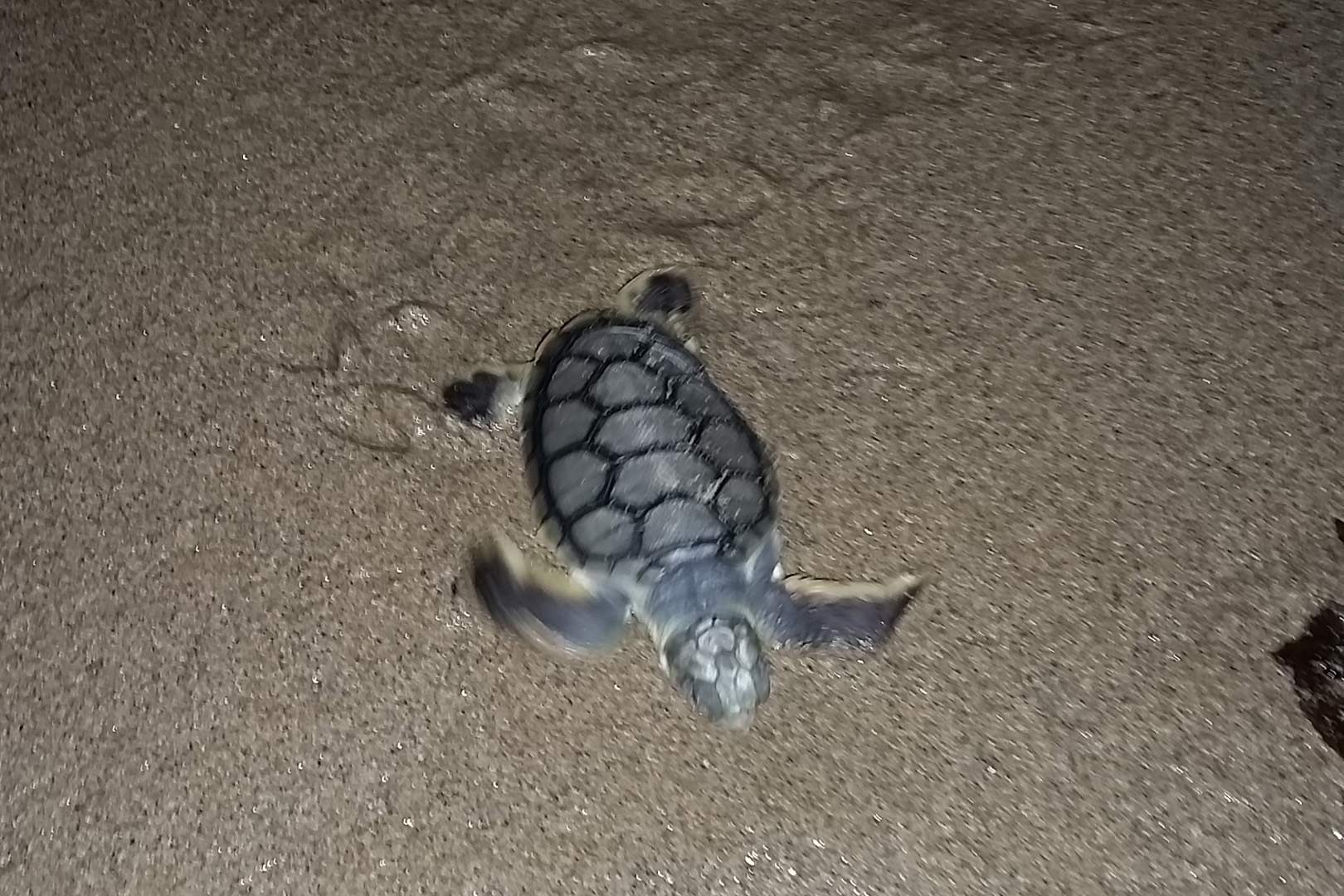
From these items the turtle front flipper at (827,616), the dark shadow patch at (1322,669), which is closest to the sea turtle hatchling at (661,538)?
the turtle front flipper at (827,616)

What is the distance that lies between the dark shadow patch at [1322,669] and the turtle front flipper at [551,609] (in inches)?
22.1

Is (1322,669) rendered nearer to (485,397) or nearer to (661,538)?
(661,538)

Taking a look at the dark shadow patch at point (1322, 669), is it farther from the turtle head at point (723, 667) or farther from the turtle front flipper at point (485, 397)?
the turtle front flipper at point (485, 397)

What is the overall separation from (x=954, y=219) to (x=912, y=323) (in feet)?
0.43

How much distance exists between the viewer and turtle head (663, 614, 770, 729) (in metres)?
0.92

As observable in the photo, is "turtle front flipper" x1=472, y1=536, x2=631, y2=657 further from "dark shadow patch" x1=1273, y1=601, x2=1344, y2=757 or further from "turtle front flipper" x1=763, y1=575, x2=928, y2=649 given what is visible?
"dark shadow patch" x1=1273, y1=601, x2=1344, y2=757

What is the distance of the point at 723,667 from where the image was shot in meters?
0.92

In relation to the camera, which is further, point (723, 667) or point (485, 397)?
point (485, 397)

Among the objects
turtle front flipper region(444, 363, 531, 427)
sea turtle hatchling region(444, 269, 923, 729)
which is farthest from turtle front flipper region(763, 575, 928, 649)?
turtle front flipper region(444, 363, 531, 427)

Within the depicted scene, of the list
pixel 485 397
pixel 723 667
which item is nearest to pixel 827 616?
pixel 723 667

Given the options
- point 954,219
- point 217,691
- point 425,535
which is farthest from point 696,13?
point 217,691

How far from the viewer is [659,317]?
1106mm

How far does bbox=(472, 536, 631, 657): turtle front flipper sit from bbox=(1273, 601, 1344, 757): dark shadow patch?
56 cm

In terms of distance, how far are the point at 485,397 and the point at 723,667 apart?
337 mm
